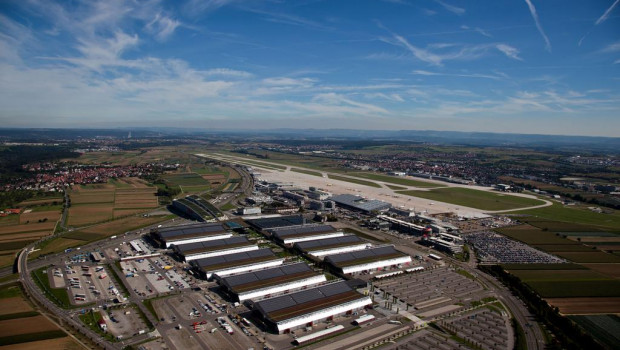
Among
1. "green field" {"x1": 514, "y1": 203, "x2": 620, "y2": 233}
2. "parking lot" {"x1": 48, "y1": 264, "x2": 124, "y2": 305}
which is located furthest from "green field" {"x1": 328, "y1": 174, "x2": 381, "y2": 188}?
"parking lot" {"x1": 48, "y1": 264, "x2": 124, "y2": 305}

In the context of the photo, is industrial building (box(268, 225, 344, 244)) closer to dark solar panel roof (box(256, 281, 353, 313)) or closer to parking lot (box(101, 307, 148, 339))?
dark solar panel roof (box(256, 281, 353, 313))

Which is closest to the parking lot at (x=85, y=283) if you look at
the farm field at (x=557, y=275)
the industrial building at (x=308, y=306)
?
the industrial building at (x=308, y=306)

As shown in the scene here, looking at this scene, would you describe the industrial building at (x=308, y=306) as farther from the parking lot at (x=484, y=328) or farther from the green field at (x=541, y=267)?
Result: the green field at (x=541, y=267)

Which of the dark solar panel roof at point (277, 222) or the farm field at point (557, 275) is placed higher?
the dark solar panel roof at point (277, 222)

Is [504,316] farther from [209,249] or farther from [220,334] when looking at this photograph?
[209,249]

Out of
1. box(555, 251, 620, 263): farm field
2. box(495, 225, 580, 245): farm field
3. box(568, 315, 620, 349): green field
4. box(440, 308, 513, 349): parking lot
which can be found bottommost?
box(440, 308, 513, 349): parking lot

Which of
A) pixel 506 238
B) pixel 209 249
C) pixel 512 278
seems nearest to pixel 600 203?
pixel 506 238

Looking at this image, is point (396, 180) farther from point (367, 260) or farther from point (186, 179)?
point (367, 260)
